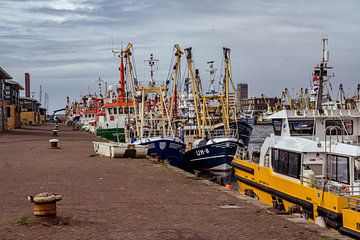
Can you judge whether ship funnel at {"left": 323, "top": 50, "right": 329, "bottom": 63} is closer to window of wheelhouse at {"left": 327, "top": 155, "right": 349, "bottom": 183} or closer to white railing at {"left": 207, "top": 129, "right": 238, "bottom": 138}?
window of wheelhouse at {"left": 327, "top": 155, "right": 349, "bottom": 183}

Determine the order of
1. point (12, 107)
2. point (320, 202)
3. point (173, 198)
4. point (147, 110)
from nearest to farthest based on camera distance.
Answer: point (320, 202)
point (173, 198)
point (147, 110)
point (12, 107)

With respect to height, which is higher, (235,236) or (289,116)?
(289,116)

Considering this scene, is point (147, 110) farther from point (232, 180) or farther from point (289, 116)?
point (289, 116)

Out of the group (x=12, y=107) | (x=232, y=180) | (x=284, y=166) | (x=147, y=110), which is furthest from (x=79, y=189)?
(x=12, y=107)

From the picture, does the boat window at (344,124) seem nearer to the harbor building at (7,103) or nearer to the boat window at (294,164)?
the boat window at (294,164)

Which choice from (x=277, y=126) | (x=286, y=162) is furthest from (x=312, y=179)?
(x=277, y=126)

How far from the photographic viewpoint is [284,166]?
656 inches

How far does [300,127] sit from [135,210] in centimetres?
742

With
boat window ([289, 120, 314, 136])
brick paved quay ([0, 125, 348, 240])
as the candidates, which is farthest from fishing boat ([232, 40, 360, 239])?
brick paved quay ([0, 125, 348, 240])

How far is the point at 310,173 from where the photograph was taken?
47.9ft

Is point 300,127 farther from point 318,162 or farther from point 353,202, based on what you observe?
point 353,202

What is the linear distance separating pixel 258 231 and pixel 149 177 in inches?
373

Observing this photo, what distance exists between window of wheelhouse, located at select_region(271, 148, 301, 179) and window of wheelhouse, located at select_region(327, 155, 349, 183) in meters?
1.02

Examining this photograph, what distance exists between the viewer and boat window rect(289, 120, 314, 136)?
59.2ft
